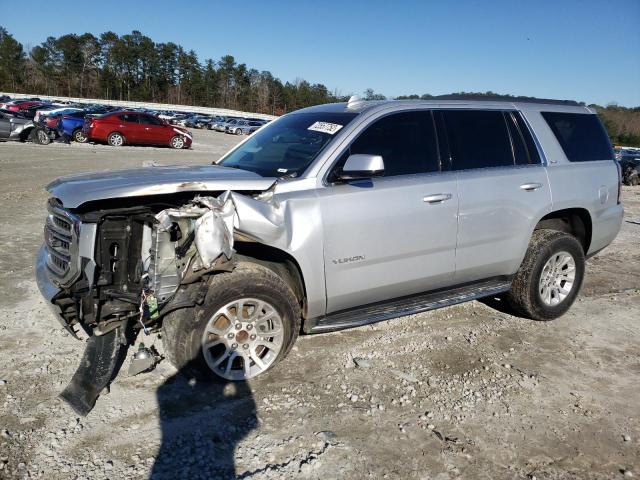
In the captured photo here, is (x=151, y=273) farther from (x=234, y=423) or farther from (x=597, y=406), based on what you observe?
(x=597, y=406)

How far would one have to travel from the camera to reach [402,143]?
4.13 m

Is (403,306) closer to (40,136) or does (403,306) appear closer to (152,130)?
(40,136)

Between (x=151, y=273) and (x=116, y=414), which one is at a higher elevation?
(x=151, y=273)

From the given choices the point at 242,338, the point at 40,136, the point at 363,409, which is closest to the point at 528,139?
the point at 363,409

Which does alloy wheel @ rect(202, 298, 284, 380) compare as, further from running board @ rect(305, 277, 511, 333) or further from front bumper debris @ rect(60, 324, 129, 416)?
front bumper debris @ rect(60, 324, 129, 416)

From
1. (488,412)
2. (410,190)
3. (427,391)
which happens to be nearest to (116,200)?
(410,190)

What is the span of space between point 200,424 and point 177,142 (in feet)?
75.8

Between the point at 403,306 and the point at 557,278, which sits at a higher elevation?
the point at 557,278

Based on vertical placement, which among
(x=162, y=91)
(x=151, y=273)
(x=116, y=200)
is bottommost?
(x=151, y=273)

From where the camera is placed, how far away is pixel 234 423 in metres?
3.17

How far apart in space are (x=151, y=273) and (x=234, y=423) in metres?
1.10

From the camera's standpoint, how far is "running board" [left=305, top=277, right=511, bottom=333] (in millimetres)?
3848

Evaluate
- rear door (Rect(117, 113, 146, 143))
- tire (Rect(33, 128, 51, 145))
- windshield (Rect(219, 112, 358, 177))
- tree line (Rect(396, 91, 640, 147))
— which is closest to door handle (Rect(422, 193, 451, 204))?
windshield (Rect(219, 112, 358, 177))

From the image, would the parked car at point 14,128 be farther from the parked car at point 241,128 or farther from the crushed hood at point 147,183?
the parked car at point 241,128
